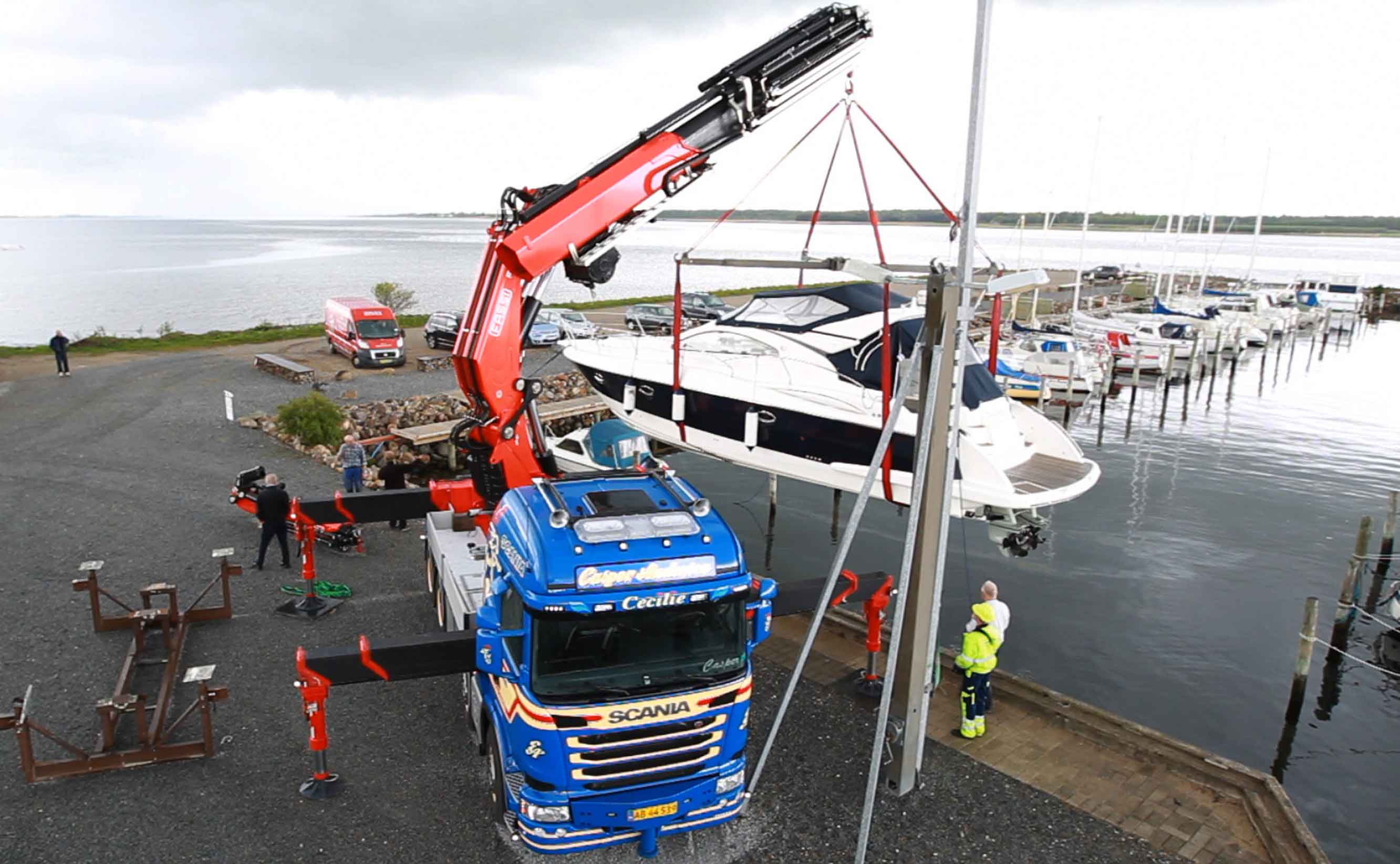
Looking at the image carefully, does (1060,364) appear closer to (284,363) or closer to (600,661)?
(284,363)

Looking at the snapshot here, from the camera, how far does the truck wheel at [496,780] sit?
6859mm

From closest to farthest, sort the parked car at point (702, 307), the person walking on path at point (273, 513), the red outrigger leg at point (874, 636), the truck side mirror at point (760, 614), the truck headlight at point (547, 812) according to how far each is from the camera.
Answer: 1. the truck headlight at point (547, 812)
2. the truck side mirror at point (760, 614)
3. the red outrigger leg at point (874, 636)
4. the person walking on path at point (273, 513)
5. the parked car at point (702, 307)

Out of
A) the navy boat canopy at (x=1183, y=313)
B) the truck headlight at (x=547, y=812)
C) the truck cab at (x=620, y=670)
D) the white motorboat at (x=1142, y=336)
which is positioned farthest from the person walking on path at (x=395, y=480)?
the navy boat canopy at (x=1183, y=313)

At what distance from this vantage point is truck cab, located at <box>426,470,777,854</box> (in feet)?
19.5

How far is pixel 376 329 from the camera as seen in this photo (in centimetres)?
Answer: 2847

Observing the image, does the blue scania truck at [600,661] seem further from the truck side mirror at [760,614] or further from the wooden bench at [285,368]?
the wooden bench at [285,368]

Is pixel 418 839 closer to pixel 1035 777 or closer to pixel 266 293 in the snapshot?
pixel 1035 777

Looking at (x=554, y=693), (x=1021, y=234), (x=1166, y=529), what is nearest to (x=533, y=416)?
(x=554, y=693)

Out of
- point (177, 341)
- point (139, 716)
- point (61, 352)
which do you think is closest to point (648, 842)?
point (139, 716)

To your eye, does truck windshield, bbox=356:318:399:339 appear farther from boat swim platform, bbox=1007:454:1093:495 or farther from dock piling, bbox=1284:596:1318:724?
dock piling, bbox=1284:596:1318:724

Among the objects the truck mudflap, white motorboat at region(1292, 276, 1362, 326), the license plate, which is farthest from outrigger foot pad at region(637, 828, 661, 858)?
white motorboat at region(1292, 276, 1362, 326)

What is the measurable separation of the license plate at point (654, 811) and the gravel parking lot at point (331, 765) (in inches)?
29.3

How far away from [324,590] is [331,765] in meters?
4.19

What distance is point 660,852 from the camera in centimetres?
686
